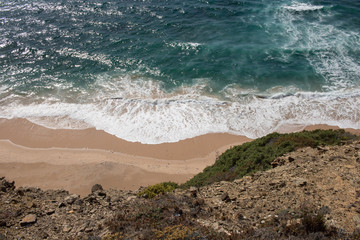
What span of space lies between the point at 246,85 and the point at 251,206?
17394mm

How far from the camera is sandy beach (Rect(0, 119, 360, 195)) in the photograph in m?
16.7

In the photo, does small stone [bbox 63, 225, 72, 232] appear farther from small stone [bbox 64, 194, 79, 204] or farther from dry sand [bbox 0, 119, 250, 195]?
dry sand [bbox 0, 119, 250, 195]

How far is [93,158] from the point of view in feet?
60.2

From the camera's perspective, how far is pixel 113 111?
74.3 feet

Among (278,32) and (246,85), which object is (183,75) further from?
(278,32)

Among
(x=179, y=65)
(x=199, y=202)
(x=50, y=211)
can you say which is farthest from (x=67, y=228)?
(x=179, y=65)

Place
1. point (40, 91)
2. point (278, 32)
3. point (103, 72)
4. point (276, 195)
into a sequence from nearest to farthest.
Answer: point (276, 195), point (40, 91), point (103, 72), point (278, 32)

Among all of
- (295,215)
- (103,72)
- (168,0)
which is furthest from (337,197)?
(168,0)

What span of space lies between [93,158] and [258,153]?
435 inches

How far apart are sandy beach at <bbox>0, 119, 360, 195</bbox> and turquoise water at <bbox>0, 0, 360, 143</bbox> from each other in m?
1.01

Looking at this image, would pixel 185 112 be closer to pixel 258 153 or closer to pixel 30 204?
pixel 258 153

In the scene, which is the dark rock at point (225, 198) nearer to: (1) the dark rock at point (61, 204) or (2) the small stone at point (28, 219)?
(1) the dark rock at point (61, 204)

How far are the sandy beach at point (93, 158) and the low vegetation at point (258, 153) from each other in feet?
9.85

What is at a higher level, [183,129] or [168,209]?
[168,209]
